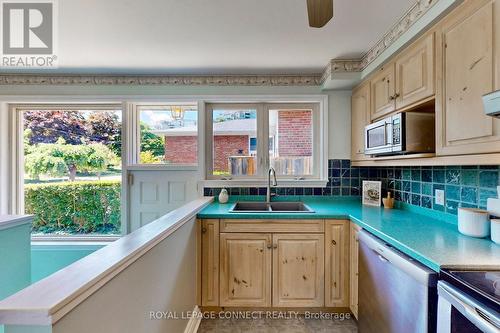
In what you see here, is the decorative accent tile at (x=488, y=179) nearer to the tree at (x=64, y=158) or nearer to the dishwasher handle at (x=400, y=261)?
the dishwasher handle at (x=400, y=261)

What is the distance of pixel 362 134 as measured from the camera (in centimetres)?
241

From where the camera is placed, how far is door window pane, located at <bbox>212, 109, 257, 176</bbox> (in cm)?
282

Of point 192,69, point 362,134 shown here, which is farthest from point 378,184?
point 192,69

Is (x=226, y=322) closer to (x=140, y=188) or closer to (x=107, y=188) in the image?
(x=140, y=188)

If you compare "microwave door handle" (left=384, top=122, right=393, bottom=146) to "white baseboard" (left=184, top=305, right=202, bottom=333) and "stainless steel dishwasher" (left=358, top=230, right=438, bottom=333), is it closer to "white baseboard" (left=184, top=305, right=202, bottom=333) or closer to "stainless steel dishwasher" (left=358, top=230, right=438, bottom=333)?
"stainless steel dishwasher" (left=358, top=230, right=438, bottom=333)

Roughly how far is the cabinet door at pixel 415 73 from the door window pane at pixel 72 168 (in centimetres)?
272

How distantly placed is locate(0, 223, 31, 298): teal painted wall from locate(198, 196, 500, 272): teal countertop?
1.32 m

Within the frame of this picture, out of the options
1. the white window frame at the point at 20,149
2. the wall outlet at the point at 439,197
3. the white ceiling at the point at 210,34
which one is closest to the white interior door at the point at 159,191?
the white window frame at the point at 20,149

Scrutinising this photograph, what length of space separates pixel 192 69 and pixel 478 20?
7.04 feet

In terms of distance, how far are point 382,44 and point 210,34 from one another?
132cm

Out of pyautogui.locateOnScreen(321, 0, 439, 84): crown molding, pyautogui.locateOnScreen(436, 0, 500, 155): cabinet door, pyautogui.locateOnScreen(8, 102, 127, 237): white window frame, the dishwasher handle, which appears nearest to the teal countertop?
the dishwasher handle

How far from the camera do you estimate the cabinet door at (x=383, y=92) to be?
191 centimetres

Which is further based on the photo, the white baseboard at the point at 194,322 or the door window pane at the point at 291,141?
the door window pane at the point at 291,141

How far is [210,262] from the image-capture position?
2.10m
